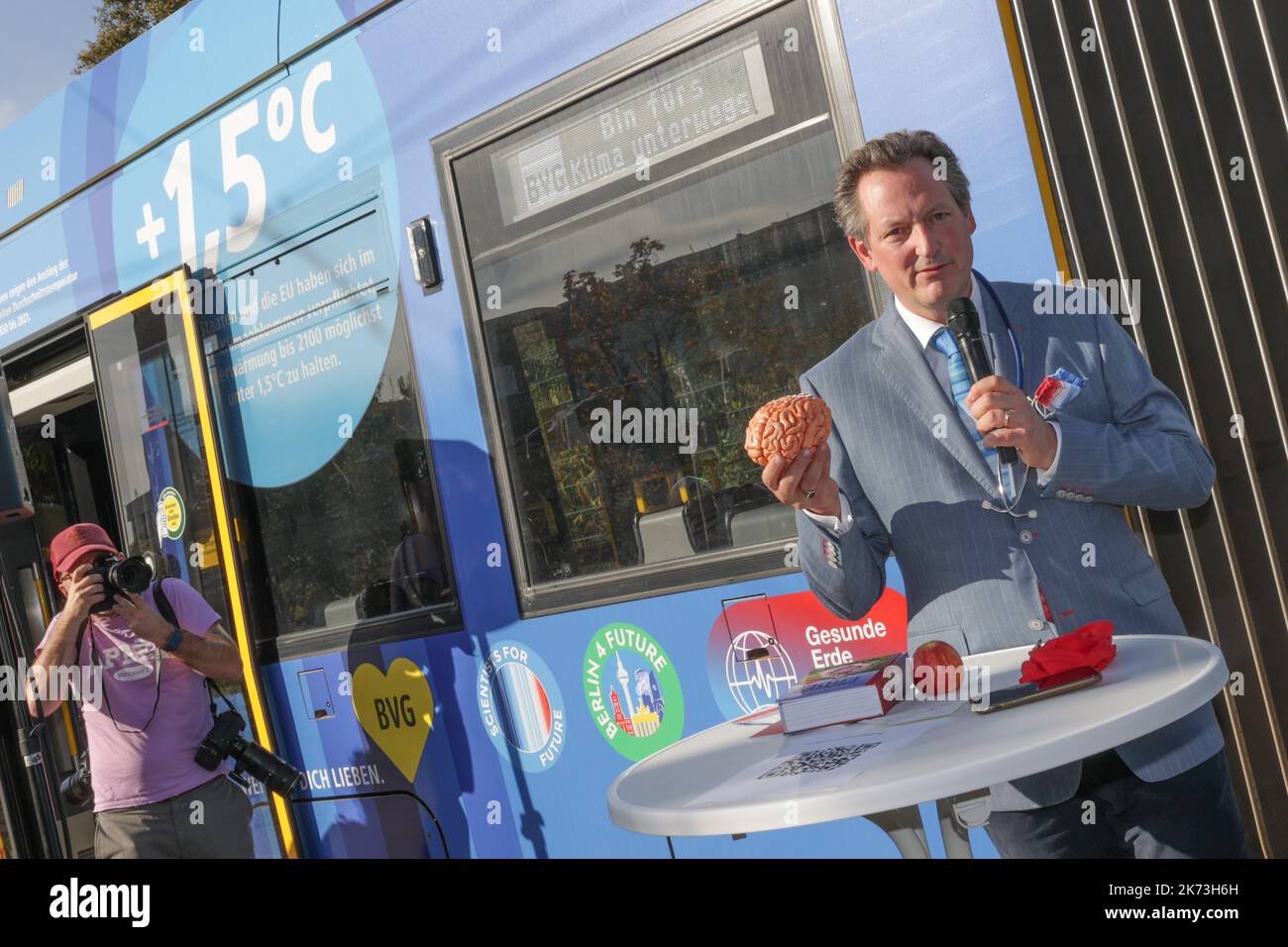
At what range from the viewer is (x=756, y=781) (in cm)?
197

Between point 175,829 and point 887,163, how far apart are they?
3173 millimetres

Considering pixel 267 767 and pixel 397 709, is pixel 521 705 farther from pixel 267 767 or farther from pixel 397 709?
pixel 267 767

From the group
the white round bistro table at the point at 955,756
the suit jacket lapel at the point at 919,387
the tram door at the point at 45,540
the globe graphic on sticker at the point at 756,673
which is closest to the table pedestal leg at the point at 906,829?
the white round bistro table at the point at 955,756

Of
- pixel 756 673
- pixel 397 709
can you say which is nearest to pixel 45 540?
pixel 397 709

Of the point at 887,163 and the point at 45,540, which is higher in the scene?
the point at 45,540

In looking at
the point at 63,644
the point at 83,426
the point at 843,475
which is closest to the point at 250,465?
the point at 63,644

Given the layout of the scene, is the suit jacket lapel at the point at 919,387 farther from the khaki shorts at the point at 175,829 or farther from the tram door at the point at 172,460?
the tram door at the point at 172,460

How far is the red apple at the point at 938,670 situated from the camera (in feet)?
7.06

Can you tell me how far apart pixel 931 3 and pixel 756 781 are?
1.79 metres

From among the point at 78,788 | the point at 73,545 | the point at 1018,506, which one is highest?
the point at 73,545

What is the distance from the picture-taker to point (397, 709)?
13.8 feet

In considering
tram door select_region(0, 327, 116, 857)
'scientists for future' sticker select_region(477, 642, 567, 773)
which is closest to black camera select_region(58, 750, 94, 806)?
tram door select_region(0, 327, 116, 857)

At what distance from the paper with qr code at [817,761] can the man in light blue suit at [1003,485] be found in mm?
354

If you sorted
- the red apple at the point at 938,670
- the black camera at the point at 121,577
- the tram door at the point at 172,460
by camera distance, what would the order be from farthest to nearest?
the tram door at the point at 172,460 → the black camera at the point at 121,577 → the red apple at the point at 938,670
